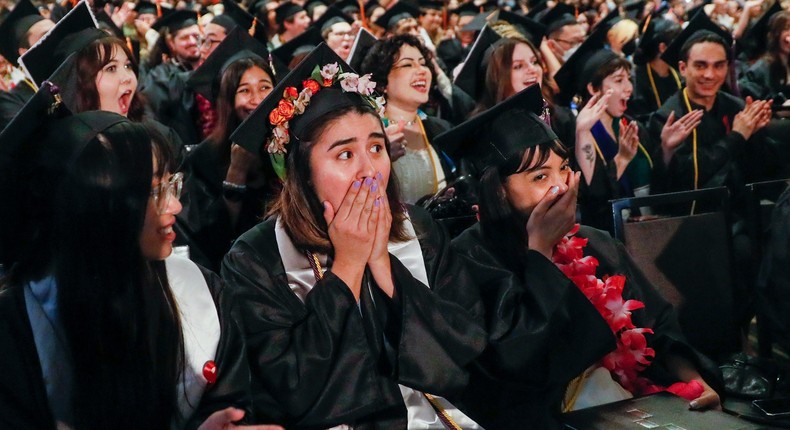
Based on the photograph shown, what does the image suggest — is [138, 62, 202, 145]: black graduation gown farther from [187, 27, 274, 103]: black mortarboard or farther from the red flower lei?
the red flower lei

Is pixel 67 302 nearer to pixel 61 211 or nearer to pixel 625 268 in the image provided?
pixel 61 211

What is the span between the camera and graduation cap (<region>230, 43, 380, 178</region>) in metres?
2.83

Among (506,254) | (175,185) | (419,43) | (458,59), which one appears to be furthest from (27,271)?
(458,59)

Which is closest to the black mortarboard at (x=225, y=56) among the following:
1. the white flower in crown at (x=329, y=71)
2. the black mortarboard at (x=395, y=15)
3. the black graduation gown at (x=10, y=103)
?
the black graduation gown at (x=10, y=103)

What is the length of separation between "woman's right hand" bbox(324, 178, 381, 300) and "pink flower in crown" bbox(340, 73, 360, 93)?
0.39m

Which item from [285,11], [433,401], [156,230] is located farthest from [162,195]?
[285,11]

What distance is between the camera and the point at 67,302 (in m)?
2.13

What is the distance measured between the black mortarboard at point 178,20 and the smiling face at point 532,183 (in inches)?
213

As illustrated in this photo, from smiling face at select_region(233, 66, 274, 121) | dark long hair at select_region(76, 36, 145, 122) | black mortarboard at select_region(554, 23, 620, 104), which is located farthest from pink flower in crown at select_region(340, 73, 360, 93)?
black mortarboard at select_region(554, 23, 620, 104)

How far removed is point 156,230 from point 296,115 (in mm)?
754

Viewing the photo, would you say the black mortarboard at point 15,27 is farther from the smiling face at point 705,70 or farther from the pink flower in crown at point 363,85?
the smiling face at point 705,70

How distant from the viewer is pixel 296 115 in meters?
2.85

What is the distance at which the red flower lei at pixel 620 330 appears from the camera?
3023 mm

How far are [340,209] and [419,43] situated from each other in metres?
2.95
